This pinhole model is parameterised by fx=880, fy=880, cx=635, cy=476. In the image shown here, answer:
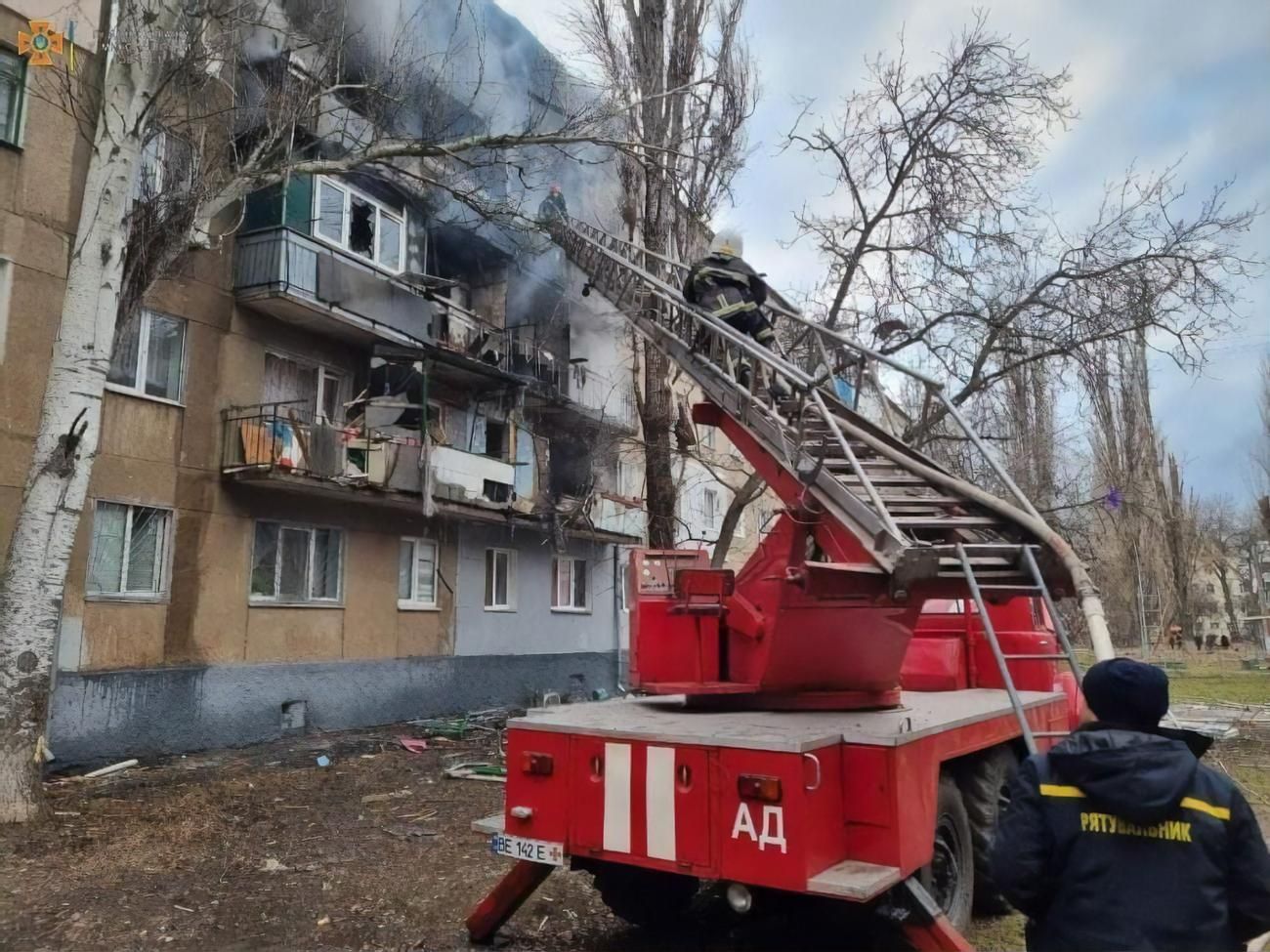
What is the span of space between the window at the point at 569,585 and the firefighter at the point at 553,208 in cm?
909

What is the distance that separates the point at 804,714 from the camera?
493 centimetres

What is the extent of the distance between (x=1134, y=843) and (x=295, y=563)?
501 inches

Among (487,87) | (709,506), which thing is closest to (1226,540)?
(709,506)

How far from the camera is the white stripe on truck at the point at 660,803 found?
4043mm

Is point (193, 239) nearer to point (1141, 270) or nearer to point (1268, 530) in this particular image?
Answer: point (1141, 270)

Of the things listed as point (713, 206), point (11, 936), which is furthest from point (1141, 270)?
point (11, 936)

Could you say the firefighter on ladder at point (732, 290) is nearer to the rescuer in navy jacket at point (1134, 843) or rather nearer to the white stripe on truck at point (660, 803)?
the white stripe on truck at point (660, 803)

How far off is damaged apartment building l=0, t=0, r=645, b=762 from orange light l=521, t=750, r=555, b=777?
7.80m

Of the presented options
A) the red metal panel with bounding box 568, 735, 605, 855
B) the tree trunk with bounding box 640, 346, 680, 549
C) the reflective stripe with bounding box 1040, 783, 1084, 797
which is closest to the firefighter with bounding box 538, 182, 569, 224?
the tree trunk with bounding box 640, 346, 680, 549

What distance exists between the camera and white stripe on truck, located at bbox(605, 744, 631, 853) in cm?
417

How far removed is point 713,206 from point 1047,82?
4.64 m

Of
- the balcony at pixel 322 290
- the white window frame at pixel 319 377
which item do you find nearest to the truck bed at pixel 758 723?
the balcony at pixel 322 290

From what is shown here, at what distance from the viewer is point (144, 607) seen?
10977 mm

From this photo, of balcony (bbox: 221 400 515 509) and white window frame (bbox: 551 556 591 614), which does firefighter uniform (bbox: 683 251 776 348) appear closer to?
balcony (bbox: 221 400 515 509)
